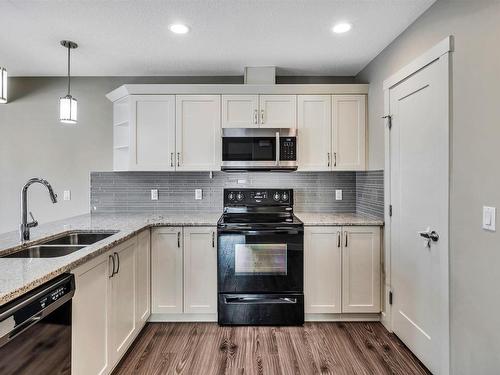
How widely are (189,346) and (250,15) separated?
2.52m

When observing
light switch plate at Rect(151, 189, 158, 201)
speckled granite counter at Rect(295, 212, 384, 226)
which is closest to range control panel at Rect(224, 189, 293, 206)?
speckled granite counter at Rect(295, 212, 384, 226)

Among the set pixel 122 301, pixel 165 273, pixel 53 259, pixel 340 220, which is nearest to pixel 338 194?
pixel 340 220

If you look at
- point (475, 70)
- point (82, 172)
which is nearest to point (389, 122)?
point (475, 70)

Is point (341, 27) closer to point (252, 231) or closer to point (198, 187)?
point (252, 231)

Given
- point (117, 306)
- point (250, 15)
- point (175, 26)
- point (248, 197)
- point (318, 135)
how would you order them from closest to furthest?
1. point (117, 306)
2. point (250, 15)
3. point (175, 26)
4. point (318, 135)
5. point (248, 197)

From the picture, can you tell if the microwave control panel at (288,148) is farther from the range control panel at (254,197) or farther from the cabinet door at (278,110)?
the range control panel at (254,197)

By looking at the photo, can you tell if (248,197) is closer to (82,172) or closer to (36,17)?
(82,172)

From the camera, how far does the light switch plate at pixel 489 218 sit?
143 cm

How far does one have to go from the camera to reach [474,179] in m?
1.56

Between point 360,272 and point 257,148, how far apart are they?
1.50 metres

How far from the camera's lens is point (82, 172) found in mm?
3299

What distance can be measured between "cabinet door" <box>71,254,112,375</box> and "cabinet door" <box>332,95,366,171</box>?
7.44 feet

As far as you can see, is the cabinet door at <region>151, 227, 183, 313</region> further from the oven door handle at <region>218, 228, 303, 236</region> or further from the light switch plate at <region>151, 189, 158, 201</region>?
the light switch plate at <region>151, 189, 158, 201</region>

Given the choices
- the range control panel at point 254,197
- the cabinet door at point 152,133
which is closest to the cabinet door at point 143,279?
the cabinet door at point 152,133
